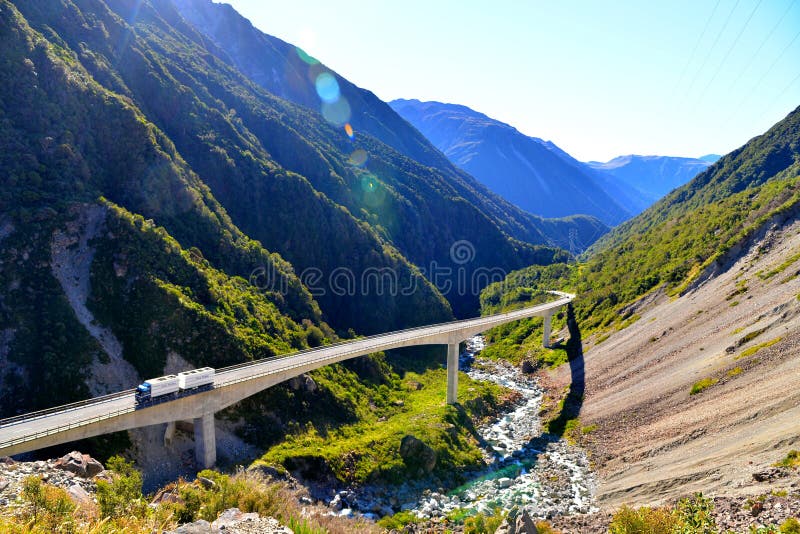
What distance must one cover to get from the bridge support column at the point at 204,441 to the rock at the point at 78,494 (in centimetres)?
1066

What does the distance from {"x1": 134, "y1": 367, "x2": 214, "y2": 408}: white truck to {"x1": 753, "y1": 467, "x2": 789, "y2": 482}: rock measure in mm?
36949

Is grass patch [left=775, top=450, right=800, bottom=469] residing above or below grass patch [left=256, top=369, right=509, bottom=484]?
above

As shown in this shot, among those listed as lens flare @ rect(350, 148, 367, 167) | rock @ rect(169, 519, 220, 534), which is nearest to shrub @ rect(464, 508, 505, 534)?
rock @ rect(169, 519, 220, 534)

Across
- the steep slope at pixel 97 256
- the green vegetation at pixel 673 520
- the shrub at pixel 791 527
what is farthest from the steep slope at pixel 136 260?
the shrub at pixel 791 527

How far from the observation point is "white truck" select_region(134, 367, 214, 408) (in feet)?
94.5

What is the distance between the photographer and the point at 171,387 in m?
30.1

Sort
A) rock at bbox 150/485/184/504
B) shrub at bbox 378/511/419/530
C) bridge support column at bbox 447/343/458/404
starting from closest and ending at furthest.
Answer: rock at bbox 150/485/184/504
shrub at bbox 378/511/419/530
bridge support column at bbox 447/343/458/404

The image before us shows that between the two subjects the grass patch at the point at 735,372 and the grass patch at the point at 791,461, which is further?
the grass patch at the point at 735,372

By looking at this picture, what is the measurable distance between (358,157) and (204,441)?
13059 cm

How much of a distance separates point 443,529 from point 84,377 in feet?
106

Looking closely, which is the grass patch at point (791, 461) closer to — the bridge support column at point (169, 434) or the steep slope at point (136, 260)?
the steep slope at point (136, 260)

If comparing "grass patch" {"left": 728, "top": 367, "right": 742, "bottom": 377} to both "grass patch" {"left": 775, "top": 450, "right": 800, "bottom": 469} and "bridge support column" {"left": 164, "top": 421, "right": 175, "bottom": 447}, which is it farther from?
"bridge support column" {"left": 164, "top": 421, "right": 175, "bottom": 447}

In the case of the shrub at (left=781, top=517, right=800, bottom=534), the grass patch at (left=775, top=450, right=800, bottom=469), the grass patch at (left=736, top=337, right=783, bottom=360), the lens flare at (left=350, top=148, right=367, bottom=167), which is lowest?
the grass patch at (left=775, top=450, right=800, bottom=469)

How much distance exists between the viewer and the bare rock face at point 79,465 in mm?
23889
